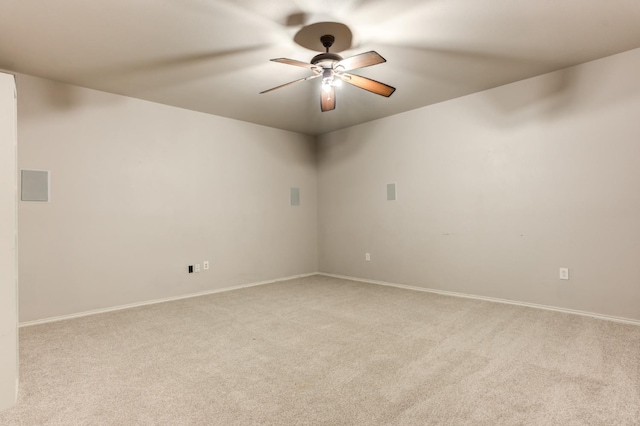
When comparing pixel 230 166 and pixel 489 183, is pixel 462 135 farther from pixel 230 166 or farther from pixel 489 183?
pixel 230 166

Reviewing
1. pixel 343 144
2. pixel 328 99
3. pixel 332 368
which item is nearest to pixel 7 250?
pixel 332 368

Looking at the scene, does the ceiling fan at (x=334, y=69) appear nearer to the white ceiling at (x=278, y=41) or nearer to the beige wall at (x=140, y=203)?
the white ceiling at (x=278, y=41)

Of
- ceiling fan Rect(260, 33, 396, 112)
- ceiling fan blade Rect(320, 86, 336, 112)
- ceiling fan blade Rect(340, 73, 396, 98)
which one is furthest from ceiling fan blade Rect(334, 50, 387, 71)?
ceiling fan blade Rect(320, 86, 336, 112)

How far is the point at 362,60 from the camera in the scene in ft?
8.92

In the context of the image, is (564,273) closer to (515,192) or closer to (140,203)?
(515,192)

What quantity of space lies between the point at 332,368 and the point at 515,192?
3112 mm

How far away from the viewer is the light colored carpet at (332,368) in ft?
6.24

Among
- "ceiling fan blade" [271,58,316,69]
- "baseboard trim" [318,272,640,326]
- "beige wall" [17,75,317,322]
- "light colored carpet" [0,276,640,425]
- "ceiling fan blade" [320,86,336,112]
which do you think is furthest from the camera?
"beige wall" [17,75,317,322]

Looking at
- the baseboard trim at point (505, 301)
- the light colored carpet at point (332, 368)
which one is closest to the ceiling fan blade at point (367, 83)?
the light colored carpet at point (332, 368)

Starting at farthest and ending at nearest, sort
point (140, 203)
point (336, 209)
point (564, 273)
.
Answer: point (336, 209), point (140, 203), point (564, 273)

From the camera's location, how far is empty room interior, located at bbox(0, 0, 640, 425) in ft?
7.06

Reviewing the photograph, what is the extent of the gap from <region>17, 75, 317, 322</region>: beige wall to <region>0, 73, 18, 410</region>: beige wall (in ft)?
6.55

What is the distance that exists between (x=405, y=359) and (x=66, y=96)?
450 centimetres

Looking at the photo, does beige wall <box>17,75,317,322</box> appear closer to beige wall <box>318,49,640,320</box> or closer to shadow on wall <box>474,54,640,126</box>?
beige wall <box>318,49,640,320</box>
